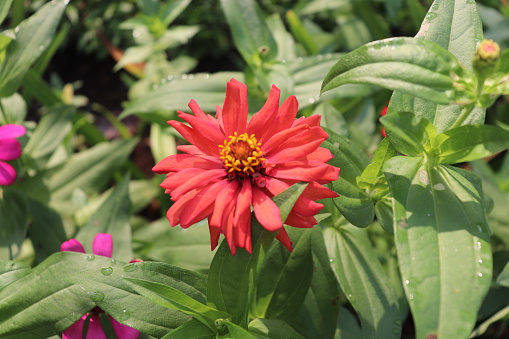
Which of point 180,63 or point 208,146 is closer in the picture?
point 208,146

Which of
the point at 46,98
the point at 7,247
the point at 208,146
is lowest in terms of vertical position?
the point at 7,247

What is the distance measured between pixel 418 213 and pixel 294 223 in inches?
6.5

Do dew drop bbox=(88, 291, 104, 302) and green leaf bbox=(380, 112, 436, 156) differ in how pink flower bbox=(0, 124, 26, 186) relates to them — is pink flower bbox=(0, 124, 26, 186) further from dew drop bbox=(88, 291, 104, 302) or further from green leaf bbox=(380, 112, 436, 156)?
green leaf bbox=(380, 112, 436, 156)

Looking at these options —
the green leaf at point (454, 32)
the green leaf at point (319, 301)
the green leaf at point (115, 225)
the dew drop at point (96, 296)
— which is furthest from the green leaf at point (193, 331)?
the green leaf at point (454, 32)

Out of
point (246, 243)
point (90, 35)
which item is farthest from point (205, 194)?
point (90, 35)

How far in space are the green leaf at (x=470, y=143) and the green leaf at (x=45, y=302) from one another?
536mm

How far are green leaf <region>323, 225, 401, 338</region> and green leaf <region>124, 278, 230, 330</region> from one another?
0.78 ft

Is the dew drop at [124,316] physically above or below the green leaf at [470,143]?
below

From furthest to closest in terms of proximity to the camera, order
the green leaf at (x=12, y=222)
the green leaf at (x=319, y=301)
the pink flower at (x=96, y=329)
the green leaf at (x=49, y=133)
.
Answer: the green leaf at (x=49, y=133), the green leaf at (x=12, y=222), the green leaf at (x=319, y=301), the pink flower at (x=96, y=329)

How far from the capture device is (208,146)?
2.40 feet

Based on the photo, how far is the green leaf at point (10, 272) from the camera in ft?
2.66

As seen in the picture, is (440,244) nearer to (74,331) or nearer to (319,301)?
(319,301)

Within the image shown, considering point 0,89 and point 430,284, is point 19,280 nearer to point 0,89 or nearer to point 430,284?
point 0,89

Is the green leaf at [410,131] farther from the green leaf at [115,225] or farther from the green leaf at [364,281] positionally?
the green leaf at [115,225]
